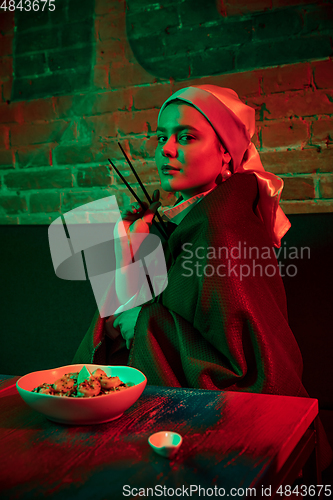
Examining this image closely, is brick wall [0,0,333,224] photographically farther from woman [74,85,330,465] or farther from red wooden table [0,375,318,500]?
red wooden table [0,375,318,500]

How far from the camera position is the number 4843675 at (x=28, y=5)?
195 cm

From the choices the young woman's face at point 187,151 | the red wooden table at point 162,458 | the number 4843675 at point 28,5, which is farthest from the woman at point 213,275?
the number 4843675 at point 28,5

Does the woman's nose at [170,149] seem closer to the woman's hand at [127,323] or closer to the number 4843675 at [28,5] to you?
the woman's hand at [127,323]

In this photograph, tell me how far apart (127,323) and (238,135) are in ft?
2.01

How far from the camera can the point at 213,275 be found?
109 cm

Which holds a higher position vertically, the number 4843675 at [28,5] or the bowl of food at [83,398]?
the number 4843675 at [28,5]

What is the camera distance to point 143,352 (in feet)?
3.68

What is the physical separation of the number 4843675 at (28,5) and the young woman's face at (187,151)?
1046mm

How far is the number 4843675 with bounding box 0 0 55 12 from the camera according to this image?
6.40 ft

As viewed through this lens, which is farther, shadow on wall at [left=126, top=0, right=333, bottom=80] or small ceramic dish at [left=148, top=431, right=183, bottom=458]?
shadow on wall at [left=126, top=0, right=333, bottom=80]

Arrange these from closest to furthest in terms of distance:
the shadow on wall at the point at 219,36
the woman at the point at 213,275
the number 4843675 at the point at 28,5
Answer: the woman at the point at 213,275, the shadow on wall at the point at 219,36, the number 4843675 at the point at 28,5

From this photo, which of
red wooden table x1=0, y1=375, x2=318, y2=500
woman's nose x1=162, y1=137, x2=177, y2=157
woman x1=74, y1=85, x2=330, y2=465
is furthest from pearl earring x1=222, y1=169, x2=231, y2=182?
red wooden table x1=0, y1=375, x2=318, y2=500

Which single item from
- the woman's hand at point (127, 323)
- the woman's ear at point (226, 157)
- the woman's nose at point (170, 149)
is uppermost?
the woman's nose at point (170, 149)

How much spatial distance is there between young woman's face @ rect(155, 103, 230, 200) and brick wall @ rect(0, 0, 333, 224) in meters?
0.45
